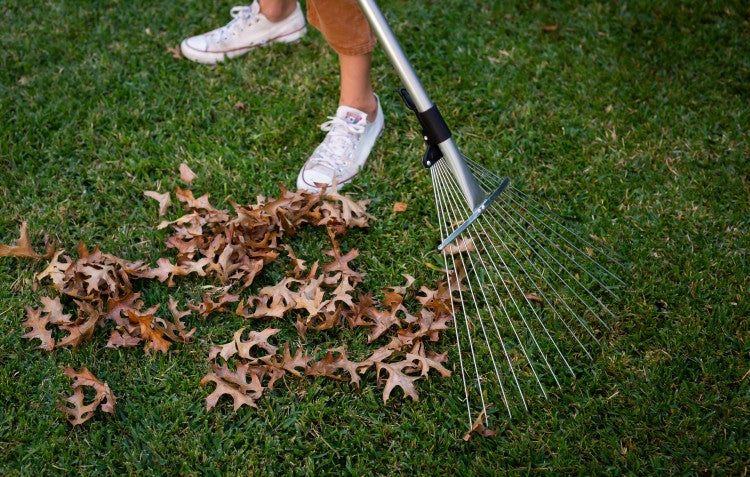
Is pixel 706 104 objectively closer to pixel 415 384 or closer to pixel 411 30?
pixel 411 30

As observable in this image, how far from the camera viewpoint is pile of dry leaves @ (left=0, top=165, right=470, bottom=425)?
2.17m

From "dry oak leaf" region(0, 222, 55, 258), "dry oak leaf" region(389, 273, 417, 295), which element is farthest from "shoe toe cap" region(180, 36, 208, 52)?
"dry oak leaf" region(389, 273, 417, 295)

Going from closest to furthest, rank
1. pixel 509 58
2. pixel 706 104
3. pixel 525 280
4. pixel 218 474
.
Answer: pixel 218 474
pixel 525 280
pixel 706 104
pixel 509 58

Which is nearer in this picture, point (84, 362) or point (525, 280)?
point (84, 362)

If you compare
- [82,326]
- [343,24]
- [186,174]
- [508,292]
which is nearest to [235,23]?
[186,174]

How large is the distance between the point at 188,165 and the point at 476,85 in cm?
146

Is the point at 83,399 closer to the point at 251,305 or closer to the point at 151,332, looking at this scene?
the point at 151,332

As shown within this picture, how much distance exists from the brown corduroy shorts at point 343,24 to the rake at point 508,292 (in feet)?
1.22

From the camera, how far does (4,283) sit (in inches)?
96.3

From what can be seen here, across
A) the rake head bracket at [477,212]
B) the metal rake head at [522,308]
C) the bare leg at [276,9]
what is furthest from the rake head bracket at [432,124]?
the bare leg at [276,9]

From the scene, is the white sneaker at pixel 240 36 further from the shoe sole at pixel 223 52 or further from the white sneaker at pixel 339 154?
the white sneaker at pixel 339 154

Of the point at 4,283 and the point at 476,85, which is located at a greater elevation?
the point at 476,85

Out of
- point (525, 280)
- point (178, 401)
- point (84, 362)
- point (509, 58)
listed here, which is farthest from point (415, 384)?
point (509, 58)

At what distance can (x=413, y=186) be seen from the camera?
2.82m
